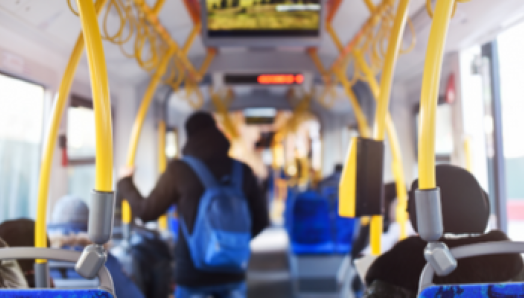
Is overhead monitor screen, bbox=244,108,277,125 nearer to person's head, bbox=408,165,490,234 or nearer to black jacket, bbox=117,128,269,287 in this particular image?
black jacket, bbox=117,128,269,287

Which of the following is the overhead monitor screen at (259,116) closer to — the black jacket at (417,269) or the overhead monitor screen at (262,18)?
the overhead monitor screen at (262,18)

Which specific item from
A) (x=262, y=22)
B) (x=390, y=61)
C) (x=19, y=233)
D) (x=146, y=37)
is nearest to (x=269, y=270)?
(x=146, y=37)

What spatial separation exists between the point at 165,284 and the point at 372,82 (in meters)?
2.44

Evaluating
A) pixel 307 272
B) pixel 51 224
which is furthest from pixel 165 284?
pixel 307 272

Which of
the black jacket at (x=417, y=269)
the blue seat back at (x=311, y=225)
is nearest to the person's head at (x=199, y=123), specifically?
the black jacket at (x=417, y=269)

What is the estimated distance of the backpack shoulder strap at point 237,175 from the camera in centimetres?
223

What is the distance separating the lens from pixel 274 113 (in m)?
9.45

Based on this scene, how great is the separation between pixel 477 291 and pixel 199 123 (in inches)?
65.5

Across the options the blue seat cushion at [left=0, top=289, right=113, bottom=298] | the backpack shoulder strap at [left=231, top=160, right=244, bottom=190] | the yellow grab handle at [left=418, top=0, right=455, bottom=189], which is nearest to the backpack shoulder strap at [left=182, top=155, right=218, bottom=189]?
the backpack shoulder strap at [left=231, top=160, right=244, bottom=190]

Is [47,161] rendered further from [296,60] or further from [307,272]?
[307,272]

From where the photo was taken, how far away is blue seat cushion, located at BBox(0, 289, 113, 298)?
974mm

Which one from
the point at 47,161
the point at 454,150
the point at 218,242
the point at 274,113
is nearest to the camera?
the point at 47,161

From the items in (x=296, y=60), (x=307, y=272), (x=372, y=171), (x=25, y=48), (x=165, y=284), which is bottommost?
(x=307, y=272)

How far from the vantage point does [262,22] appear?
2434 millimetres
